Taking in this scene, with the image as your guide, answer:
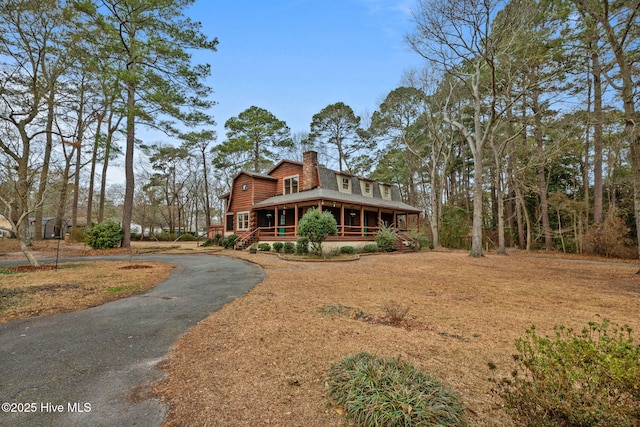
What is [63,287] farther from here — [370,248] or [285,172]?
[285,172]

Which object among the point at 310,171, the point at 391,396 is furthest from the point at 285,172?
the point at 391,396

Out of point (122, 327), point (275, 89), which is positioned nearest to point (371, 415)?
point (122, 327)

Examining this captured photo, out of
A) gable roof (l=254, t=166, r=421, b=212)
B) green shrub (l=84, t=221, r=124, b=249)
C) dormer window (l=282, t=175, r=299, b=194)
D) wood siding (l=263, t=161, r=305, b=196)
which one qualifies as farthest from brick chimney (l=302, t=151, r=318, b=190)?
green shrub (l=84, t=221, r=124, b=249)

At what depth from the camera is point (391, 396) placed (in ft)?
6.81

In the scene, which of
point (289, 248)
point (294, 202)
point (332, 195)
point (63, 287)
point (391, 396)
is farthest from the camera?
point (332, 195)

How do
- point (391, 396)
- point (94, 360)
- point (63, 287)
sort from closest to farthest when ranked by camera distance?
1. point (391, 396)
2. point (94, 360)
3. point (63, 287)

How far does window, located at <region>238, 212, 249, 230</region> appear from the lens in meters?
21.2

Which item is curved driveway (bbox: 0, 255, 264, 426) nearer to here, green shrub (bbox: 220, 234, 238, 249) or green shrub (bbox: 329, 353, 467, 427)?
green shrub (bbox: 329, 353, 467, 427)

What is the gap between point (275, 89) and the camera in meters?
18.3

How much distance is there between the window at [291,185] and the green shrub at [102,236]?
37.8 feet

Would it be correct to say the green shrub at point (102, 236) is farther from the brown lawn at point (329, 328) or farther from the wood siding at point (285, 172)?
the wood siding at point (285, 172)

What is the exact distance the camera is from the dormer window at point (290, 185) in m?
20.6

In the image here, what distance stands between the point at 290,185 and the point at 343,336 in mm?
17874

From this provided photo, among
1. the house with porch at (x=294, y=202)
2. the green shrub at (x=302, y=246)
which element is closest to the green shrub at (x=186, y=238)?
the house with porch at (x=294, y=202)
